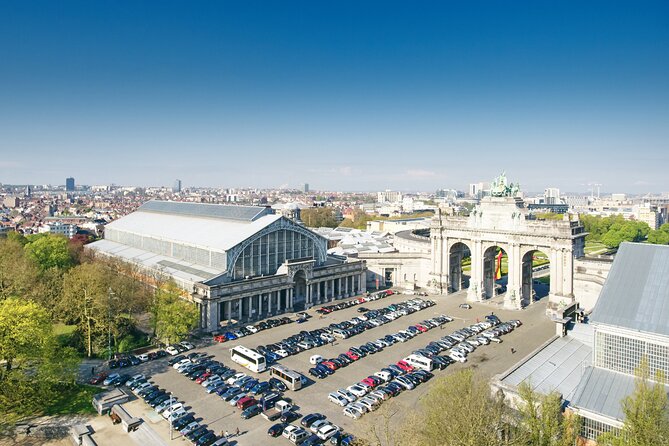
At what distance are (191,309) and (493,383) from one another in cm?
3897

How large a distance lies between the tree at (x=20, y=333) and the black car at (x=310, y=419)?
82.7 ft

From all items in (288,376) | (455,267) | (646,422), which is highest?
→ (646,422)

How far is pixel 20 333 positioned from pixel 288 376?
25034 mm

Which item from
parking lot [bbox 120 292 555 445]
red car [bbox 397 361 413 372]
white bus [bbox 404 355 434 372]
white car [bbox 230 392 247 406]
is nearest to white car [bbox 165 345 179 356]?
parking lot [bbox 120 292 555 445]

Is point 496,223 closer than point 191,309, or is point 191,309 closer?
point 191,309

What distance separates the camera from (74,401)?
43.8 m

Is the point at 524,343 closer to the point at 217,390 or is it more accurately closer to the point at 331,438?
the point at 331,438

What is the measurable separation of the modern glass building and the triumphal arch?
62.7 ft

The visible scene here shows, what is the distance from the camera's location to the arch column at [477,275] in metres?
86.2

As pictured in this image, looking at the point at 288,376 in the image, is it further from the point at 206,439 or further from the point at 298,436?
the point at 206,439

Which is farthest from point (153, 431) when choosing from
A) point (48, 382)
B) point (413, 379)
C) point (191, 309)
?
point (413, 379)

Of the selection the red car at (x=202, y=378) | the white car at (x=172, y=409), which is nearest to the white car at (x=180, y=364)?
the red car at (x=202, y=378)

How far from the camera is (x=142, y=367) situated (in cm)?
5216

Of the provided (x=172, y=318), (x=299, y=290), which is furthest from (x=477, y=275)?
(x=172, y=318)
